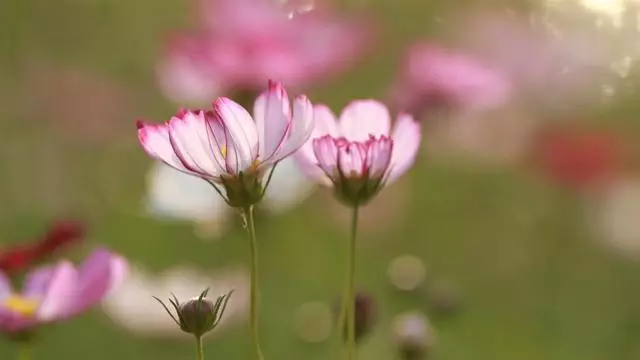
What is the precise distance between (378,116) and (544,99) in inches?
21.4

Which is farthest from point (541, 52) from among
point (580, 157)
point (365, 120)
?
point (365, 120)

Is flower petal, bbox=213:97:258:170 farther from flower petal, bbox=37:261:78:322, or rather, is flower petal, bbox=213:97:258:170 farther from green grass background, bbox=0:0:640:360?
green grass background, bbox=0:0:640:360

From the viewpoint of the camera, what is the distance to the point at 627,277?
2.55 feet

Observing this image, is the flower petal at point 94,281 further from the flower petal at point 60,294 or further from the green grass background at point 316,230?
the green grass background at point 316,230

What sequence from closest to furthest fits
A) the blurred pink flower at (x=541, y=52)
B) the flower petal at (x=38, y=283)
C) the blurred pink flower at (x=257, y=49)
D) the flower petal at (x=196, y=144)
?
the flower petal at (x=196, y=144), the flower petal at (x=38, y=283), the blurred pink flower at (x=257, y=49), the blurred pink flower at (x=541, y=52)

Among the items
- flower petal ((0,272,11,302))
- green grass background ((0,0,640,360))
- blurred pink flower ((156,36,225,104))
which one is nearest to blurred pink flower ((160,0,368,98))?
blurred pink flower ((156,36,225,104))

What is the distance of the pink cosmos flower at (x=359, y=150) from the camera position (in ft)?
0.94

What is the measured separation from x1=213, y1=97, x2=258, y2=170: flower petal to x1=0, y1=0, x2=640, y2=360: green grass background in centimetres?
37

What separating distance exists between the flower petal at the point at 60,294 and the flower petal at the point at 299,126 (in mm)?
113

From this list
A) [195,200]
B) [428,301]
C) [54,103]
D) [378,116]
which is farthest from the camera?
[54,103]

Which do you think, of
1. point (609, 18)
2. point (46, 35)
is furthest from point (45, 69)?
point (609, 18)

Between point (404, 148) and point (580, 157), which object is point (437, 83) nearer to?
point (580, 157)

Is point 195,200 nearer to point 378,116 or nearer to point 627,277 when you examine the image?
point 378,116

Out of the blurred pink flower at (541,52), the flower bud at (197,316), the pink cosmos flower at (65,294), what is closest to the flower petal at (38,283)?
the pink cosmos flower at (65,294)
